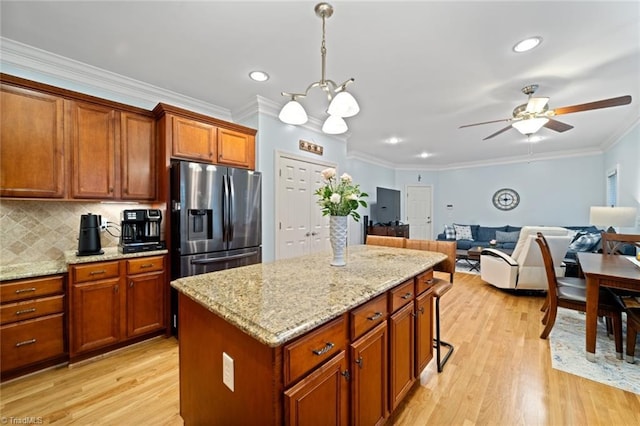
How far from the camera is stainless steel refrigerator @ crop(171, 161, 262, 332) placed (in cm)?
256

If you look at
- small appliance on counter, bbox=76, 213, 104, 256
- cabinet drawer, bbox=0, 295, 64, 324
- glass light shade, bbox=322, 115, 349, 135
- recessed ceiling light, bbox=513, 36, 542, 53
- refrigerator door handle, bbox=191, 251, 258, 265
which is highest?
recessed ceiling light, bbox=513, 36, 542, 53

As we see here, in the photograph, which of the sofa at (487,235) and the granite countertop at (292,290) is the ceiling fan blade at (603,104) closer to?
the granite countertop at (292,290)

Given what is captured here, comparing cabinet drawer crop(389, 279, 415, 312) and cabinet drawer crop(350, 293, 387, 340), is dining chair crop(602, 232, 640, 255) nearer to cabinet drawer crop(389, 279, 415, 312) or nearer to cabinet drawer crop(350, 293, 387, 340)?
cabinet drawer crop(389, 279, 415, 312)

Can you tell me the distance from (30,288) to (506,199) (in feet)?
28.7

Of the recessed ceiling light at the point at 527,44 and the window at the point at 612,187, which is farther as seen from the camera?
the window at the point at 612,187

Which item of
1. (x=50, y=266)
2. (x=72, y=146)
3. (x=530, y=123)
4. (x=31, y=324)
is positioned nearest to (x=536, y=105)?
(x=530, y=123)

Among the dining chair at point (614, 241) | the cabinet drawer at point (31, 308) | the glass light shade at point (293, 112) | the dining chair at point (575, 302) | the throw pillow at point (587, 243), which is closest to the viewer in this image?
the glass light shade at point (293, 112)

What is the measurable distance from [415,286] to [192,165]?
90.3 inches

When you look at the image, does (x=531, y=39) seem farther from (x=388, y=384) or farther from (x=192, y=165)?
(x=192, y=165)

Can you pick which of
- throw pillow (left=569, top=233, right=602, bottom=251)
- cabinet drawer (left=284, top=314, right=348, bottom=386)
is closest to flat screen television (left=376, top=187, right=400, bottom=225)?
throw pillow (left=569, top=233, right=602, bottom=251)

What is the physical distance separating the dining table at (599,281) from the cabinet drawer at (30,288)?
433cm

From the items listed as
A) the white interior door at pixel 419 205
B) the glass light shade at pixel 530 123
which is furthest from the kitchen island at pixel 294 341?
the white interior door at pixel 419 205

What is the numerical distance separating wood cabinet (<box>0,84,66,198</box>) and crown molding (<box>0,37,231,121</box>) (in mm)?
373

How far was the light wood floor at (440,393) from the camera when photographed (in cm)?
165
